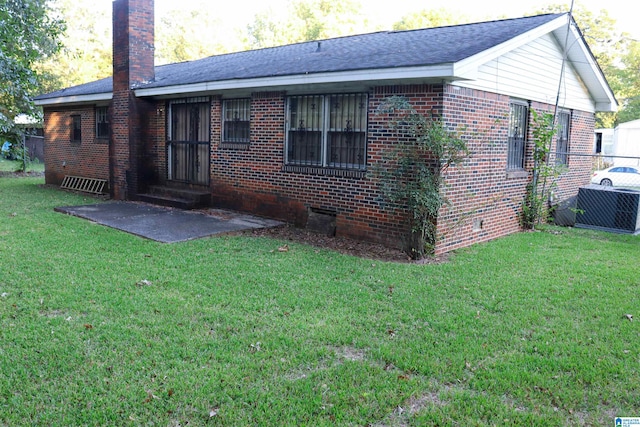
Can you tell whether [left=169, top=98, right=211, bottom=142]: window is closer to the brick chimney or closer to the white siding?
the brick chimney

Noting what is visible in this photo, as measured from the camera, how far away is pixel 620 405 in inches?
140

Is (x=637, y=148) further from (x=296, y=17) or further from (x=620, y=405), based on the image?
(x=296, y=17)

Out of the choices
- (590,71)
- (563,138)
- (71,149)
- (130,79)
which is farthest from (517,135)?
(71,149)

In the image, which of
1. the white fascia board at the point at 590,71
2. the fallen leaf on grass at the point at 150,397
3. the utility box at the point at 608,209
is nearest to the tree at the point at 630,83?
the white fascia board at the point at 590,71

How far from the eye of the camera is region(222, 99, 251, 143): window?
10.9m

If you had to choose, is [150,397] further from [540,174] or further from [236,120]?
[540,174]

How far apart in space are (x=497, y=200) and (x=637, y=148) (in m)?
22.2

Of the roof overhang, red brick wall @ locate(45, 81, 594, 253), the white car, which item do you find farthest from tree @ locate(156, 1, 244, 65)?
the roof overhang

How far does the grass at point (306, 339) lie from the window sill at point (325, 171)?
1.84m

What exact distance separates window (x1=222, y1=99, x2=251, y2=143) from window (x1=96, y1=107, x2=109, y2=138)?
5324 mm

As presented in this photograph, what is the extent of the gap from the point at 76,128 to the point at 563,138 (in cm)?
1391

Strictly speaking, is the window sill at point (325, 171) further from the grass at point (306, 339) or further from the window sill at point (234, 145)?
the grass at point (306, 339)

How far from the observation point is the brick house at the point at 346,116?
8.28 m

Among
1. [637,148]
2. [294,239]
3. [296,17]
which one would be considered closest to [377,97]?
[294,239]
